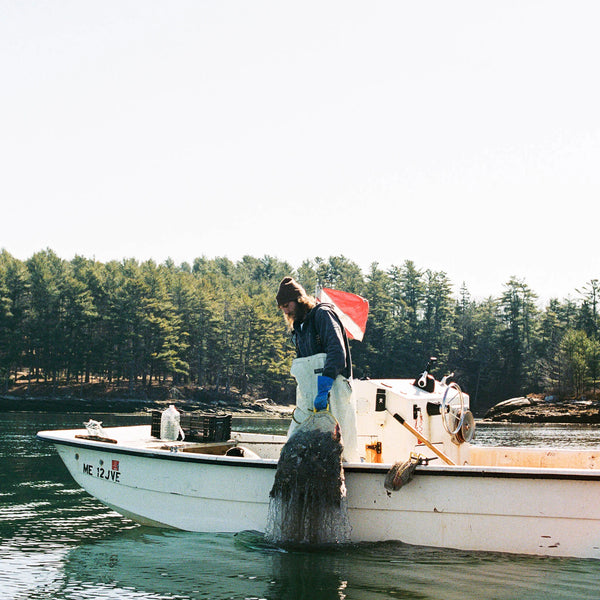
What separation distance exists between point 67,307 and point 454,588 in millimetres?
74721

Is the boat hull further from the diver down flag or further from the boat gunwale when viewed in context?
the diver down flag

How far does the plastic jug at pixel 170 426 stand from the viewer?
10875 millimetres

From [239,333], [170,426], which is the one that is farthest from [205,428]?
[239,333]

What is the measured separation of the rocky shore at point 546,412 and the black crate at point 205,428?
51.4m

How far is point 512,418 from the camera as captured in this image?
2329 inches

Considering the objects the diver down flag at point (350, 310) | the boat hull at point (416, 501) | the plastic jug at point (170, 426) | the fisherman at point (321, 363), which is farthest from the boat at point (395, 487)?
the diver down flag at point (350, 310)

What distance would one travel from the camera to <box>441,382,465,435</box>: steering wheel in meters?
9.53

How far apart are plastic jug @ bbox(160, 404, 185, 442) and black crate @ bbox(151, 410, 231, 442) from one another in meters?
0.21

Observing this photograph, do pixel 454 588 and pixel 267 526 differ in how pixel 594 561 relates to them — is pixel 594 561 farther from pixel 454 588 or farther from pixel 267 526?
pixel 267 526

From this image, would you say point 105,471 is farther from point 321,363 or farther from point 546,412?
point 546,412

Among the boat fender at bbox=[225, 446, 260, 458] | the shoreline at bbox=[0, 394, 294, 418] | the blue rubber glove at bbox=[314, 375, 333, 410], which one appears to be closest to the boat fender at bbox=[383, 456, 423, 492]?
the blue rubber glove at bbox=[314, 375, 333, 410]

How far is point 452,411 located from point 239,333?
78.9 m

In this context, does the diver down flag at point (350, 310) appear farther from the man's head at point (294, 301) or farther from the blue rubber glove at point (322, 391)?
the blue rubber glove at point (322, 391)

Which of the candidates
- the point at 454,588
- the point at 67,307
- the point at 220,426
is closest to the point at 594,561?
the point at 454,588
